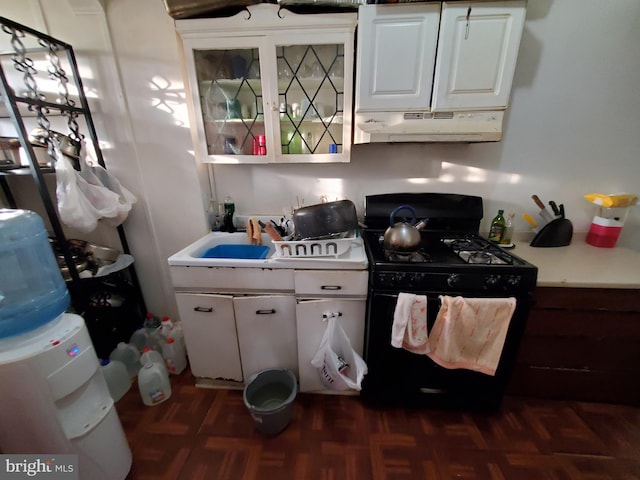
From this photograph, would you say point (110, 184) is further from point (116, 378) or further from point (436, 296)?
point (436, 296)

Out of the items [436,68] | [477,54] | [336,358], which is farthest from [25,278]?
[477,54]

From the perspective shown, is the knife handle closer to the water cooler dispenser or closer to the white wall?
the white wall

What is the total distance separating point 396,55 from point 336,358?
1546 mm

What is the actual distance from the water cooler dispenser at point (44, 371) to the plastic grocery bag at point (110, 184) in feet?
1.55

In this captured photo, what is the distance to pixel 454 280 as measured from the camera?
43.8 inches

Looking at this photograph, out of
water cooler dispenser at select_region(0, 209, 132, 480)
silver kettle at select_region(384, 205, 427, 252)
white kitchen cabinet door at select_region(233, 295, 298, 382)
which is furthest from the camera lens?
white kitchen cabinet door at select_region(233, 295, 298, 382)

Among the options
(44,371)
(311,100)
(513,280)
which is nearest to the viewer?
(44,371)

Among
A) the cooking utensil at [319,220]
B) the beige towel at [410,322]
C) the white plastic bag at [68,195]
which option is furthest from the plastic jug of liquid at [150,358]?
the beige towel at [410,322]

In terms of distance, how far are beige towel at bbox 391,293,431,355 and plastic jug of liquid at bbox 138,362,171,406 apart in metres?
1.35

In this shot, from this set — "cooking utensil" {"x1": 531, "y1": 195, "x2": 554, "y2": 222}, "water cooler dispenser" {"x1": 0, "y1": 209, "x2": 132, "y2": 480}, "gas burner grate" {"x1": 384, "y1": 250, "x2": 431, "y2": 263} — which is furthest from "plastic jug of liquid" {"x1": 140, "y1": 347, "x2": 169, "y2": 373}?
"cooking utensil" {"x1": 531, "y1": 195, "x2": 554, "y2": 222}

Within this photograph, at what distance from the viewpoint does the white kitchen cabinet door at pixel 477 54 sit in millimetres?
1107

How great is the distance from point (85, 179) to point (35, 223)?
560 millimetres

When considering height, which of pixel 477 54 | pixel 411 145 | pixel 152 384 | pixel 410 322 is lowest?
pixel 152 384

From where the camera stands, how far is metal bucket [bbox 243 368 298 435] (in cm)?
123
